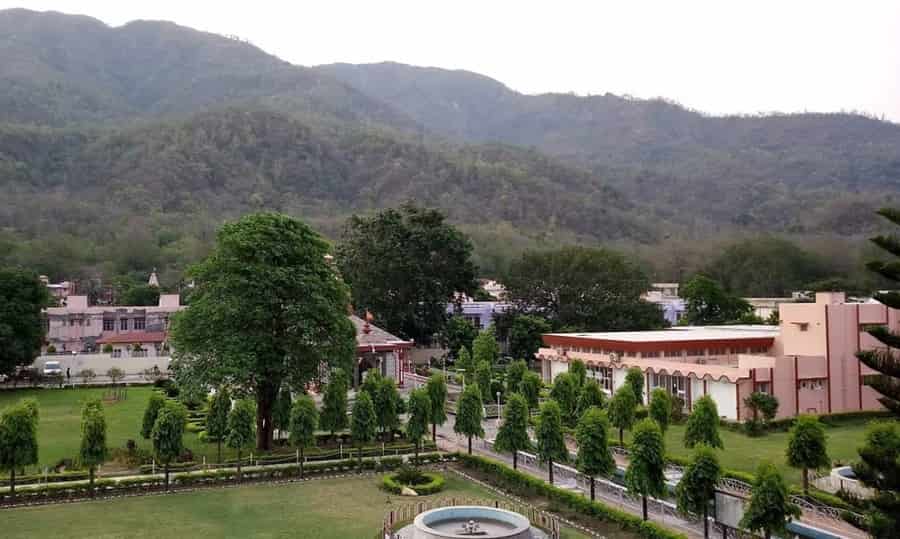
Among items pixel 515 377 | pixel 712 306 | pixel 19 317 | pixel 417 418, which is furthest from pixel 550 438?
pixel 712 306

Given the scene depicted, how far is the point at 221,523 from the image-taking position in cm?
1756

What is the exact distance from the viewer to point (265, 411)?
24.6m

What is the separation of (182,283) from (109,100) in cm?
11806

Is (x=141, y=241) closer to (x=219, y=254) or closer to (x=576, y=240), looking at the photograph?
(x=576, y=240)

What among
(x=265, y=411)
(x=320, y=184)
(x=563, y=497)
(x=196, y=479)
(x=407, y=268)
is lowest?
(x=196, y=479)

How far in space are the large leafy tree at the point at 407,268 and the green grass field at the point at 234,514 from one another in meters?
26.7

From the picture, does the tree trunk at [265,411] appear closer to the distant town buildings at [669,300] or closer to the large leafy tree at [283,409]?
the large leafy tree at [283,409]

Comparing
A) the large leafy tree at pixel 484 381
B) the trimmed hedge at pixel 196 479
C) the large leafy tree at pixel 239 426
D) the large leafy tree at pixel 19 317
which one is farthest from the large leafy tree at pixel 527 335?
the large leafy tree at pixel 239 426

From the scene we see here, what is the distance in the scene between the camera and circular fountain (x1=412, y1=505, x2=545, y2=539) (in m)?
15.1

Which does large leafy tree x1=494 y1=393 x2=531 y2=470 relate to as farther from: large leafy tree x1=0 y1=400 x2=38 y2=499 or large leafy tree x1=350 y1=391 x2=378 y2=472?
large leafy tree x1=0 y1=400 x2=38 y2=499

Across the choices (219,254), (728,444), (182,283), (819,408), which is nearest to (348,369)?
(219,254)

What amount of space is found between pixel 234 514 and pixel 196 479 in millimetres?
3315

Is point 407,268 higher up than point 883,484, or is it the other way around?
point 407,268

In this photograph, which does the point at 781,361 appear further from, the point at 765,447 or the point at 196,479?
the point at 196,479
